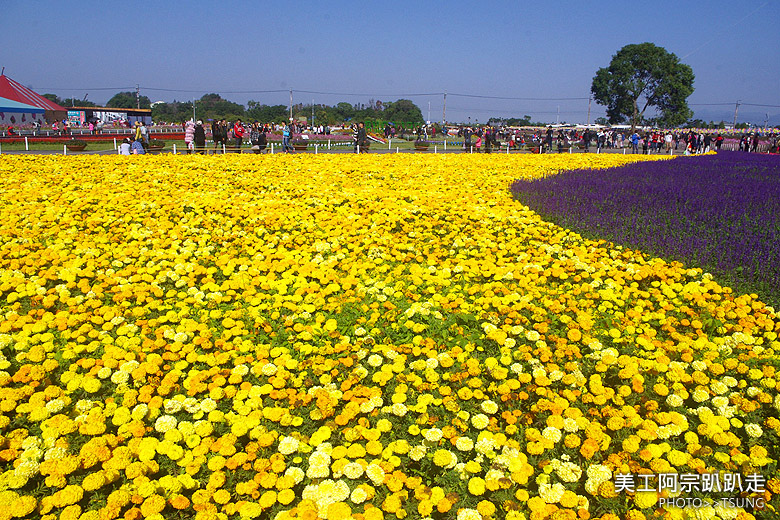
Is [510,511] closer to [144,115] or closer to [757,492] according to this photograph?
[757,492]

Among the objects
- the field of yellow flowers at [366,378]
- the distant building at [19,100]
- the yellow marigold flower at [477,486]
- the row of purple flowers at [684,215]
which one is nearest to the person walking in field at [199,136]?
the row of purple flowers at [684,215]

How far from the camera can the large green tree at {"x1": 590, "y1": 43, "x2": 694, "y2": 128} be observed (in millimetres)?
76000

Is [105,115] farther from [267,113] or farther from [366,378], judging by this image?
[366,378]

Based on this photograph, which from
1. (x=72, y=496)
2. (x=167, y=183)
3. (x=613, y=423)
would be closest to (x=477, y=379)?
(x=613, y=423)

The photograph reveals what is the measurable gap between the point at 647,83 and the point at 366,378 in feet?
292

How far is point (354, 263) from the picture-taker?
5855mm

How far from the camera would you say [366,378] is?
3.79m

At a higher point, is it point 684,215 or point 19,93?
point 19,93

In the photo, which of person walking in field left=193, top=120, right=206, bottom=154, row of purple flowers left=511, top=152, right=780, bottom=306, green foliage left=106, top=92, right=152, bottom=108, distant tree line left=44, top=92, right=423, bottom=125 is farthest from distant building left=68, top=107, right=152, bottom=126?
green foliage left=106, top=92, right=152, bottom=108

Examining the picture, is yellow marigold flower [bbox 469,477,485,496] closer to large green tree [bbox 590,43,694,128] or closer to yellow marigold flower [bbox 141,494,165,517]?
yellow marigold flower [bbox 141,494,165,517]

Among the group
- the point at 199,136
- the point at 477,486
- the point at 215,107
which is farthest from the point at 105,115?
the point at 477,486

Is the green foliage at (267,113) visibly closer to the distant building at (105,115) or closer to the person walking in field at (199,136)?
the distant building at (105,115)

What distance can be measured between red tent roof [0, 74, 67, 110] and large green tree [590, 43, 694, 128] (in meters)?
76.6

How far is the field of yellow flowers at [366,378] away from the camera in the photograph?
2.73 m
